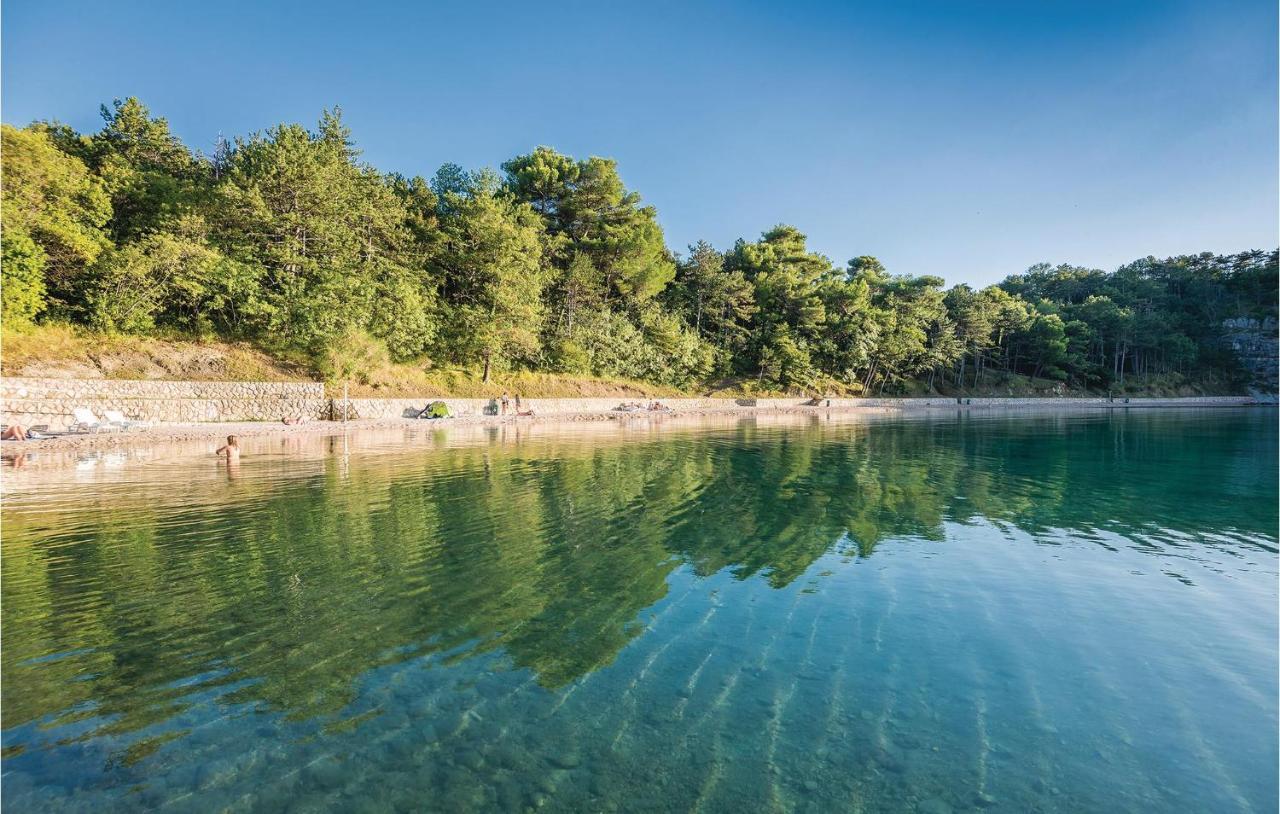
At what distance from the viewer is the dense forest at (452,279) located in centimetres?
2988

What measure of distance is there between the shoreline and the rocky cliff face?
31.5 meters

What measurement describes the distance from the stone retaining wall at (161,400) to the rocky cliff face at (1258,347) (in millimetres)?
120316

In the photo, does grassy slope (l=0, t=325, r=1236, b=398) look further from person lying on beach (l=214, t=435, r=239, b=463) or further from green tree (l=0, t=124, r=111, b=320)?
person lying on beach (l=214, t=435, r=239, b=463)

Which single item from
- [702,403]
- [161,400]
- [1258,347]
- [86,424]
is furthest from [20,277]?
[1258,347]

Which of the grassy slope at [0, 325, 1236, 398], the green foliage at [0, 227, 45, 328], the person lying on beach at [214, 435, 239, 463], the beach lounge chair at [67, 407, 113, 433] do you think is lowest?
the person lying on beach at [214, 435, 239, 463]

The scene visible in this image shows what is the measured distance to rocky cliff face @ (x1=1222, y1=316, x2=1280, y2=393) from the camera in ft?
282

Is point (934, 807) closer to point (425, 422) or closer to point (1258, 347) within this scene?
point (425, 422)

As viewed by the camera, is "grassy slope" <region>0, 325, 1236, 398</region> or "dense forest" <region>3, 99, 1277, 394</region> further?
"dense forest" <region>3, 99, 1277, 394</region>

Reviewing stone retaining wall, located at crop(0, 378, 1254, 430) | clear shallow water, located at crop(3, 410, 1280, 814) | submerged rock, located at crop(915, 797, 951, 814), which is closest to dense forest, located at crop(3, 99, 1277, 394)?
stone retaining wall, located at crop(0, 378, 1254, 430)

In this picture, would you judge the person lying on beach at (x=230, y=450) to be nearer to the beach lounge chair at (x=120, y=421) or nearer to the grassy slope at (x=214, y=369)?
the beach lounge chair at (x=120, y=421)

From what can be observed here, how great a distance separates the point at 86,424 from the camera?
22953 mm

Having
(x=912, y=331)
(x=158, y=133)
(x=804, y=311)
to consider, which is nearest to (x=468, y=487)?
(x=158, y=133)

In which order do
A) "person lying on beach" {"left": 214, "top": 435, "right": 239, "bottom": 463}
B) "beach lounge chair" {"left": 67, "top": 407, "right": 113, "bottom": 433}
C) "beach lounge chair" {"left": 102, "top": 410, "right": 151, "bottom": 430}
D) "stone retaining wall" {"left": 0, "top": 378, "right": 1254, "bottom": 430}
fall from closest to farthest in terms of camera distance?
"person lying on beach" {"left": 214, "top": 435, "right": 239, "bottom": 463}
"beach lounge chair" {"left": 67, "top": 407, "right": 113, "bottom": 433}
"beach lounge chair" {"left": 102, "top": 410, "right": 151, "bottom": 430}
"stone retaining wall" {"left": 0, "top": 378, "right": 1254, "bottom": 430}

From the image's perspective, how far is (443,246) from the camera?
1737 inches
